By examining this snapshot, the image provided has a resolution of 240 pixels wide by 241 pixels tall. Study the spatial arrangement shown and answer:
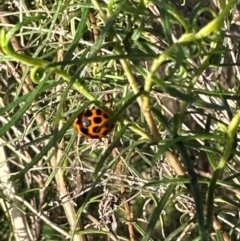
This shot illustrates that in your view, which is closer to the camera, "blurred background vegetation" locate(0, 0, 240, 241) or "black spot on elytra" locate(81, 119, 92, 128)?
"blurred background vegetation" locate(0, 0, 240, 241)

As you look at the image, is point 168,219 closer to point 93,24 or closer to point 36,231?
point 36,231

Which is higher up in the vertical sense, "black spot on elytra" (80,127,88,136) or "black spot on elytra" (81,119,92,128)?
"black spot on elytra" (81,119,92,128)

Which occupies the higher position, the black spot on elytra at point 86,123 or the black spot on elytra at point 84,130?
the black spot on elytra at point 86,123

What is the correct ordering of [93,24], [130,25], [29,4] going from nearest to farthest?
[130,25]
[93,24]
[29,4]

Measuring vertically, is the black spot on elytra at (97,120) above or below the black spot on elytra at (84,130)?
above

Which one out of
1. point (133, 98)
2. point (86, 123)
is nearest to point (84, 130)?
point (86, 123)

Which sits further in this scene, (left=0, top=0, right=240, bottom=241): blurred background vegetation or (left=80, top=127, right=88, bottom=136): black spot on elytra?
(left=80, top=127, right=88, bottom=136): black spot on elytra

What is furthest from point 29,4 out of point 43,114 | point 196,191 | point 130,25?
point 196,191

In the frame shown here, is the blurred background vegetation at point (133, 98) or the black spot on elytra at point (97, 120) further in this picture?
the black spot on elytra at point (97, 120)
